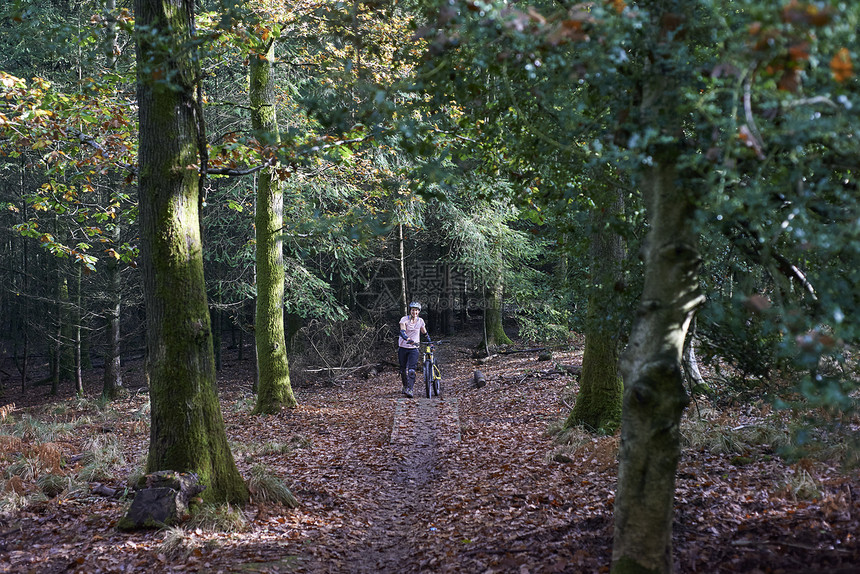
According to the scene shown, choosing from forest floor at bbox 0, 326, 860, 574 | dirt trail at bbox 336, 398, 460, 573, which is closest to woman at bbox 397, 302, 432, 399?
dirt trail at bbox 336, 398, 460, 573

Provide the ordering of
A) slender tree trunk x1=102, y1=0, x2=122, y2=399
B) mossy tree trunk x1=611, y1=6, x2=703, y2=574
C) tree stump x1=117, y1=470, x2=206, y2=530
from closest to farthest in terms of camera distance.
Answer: mossy tree trunk x1=611, y1=6, x2=703, y2=574 → tree stump x1=117, y1=470, x2=206, y2=530 → slender tree trunk x1=102, y1=0, x2=122, y2=399

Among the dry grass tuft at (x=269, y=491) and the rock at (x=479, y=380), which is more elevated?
the dry grass tuft at (x=269, y=491)

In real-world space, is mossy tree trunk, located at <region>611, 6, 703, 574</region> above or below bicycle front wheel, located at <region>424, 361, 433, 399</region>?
above

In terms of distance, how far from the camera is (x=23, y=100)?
7.50 metres

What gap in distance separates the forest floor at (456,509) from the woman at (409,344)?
2.88m

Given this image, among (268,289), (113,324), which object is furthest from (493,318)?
(113,324)

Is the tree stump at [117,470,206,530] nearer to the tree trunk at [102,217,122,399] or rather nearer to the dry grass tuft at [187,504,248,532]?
the dry grass tuft at [187,504,248,532]

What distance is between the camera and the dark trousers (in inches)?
480

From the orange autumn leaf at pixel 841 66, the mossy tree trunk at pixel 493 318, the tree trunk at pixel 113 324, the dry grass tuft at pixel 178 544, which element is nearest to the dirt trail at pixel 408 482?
the dry grass tuft at pixel 178 544

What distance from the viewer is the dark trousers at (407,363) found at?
12195 mm

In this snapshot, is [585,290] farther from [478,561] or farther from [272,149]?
[272,149]

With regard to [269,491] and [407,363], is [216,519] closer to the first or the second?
[269,491]

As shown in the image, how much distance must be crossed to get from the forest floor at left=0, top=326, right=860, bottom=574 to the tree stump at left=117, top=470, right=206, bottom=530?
125 mm

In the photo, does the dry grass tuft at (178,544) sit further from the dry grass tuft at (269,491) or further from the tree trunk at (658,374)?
the tree trunk at (658,374)
